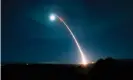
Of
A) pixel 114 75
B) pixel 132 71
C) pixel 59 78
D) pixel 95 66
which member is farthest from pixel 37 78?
pixel 132 71

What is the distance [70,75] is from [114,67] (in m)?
2.01

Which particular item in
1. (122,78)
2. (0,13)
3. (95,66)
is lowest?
(122,78)

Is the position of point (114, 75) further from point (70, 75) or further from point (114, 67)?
point (70, 75)

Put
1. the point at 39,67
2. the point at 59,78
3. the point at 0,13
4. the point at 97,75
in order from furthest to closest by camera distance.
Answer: the point at 39,67 < the point at 59,78 < the point at 97,75 < the point at 0,13

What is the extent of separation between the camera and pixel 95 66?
28.7 ft

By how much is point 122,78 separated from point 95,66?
52.8 inches

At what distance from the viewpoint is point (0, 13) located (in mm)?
4973

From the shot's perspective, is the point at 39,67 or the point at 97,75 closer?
the point at 97,75

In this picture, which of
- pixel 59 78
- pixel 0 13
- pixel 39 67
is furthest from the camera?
pixel 39 67

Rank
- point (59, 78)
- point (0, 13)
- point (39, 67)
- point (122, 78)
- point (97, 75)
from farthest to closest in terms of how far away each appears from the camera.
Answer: point (39, 67)
point (59, 78)
point (97, 75)
point (122, 78)
point (0, 13)

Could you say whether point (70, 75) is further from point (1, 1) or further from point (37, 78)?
point (1, 1)

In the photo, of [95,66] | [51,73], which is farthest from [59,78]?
[95,66]

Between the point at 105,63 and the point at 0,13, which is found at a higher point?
the point at 0,13

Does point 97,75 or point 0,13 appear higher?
point 0,13
